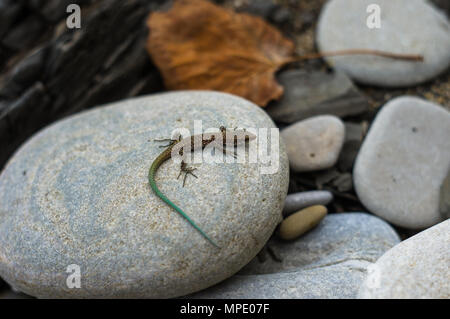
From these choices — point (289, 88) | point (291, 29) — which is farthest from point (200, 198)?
point (291, 29)

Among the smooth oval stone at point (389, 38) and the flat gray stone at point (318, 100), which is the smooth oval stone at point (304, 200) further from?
the smooth oval stone at point (389, 38)

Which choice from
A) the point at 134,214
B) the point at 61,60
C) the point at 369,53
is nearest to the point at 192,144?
the point at 134,214

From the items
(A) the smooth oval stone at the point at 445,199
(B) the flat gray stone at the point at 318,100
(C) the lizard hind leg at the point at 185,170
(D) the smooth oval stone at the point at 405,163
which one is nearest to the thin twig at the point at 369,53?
(B) the flat gray stone at the point at 318,100

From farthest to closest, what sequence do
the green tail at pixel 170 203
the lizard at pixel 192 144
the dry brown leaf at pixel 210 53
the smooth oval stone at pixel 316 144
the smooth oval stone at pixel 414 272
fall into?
the dry brown leaf at pixel 210 53, the smooth oval stone at pixel 316 144, the lizard at pixel 192 144, the green tail at pixel 170 203, the smooth oval stone at pixel 414 272

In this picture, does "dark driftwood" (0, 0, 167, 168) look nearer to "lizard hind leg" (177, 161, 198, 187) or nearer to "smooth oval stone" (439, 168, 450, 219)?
"lizard hind leg" (177, 161, 198, 187)

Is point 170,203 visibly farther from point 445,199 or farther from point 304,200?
point 445,199

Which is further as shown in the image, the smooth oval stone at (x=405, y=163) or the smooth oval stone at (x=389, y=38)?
the smooth oval stone at (x=389, y=38)

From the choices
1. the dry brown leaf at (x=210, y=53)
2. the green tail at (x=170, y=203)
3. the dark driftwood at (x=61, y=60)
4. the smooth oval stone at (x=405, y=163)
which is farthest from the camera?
the dry brown leaf at (x=210, y=53)
